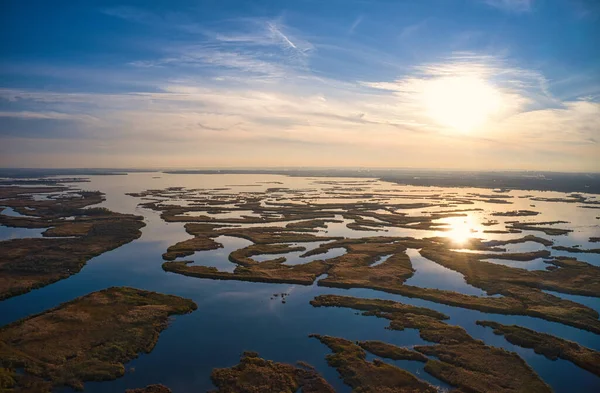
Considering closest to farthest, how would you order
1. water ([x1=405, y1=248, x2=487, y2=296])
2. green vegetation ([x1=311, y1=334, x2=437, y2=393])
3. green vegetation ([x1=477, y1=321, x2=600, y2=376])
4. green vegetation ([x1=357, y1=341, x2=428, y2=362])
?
green vegetation ([x1=311, y1=334, x2=437, y2=393]) → green vegetation ([x1=477, y1=321, x2=600, y2=376]) → green vegetation ([x1=357, y1=341, x2=428, y2=362]) → water ([x1=405, y1=248, x2=487, y2=296])

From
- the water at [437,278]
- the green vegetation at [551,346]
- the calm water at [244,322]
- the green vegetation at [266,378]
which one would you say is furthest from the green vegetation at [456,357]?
the water at [437,278]

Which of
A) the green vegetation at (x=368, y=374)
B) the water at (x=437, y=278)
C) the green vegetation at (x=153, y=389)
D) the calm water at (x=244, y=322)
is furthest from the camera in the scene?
the water at (x=437, y=278)

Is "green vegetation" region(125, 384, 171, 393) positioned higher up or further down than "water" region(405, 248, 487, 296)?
further down

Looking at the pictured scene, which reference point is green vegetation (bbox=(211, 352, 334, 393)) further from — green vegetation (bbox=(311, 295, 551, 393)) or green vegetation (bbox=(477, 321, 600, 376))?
green vegetation (bbox=(477, 321, 600, 376))

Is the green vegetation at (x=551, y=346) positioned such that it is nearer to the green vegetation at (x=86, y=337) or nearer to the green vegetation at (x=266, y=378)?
the green vegetation at (x=266, y=378)

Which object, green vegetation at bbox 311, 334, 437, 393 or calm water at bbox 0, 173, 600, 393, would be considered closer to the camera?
green vegetation at bbox 311, 334, 437, 393

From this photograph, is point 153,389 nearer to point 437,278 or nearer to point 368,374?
point 368,374

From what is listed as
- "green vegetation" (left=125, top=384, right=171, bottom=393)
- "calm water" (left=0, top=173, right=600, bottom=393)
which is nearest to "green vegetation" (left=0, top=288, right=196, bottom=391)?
"calm water" (left=0, top=173, right=600, bottom=393)

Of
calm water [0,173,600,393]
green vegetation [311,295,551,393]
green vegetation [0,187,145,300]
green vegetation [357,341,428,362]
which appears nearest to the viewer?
green vegetation [311,295,551,393]

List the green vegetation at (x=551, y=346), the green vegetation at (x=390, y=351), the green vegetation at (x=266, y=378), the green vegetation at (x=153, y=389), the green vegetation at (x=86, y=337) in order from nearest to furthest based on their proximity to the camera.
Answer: the green vegetation at (x=153, y=389) < the green vegetation at (x=266, y=378) < the green vegetation at (x=86, y=337) < the green vegetation at (x=551, y=346) < the green vegetation at (x=390, y=351)

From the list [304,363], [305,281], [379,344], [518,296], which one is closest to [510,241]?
[518,296]

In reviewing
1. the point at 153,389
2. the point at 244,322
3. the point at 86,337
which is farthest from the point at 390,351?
the point at 86,337
